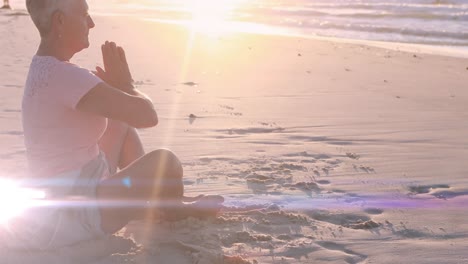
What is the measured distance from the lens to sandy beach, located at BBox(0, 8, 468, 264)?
3398 mm

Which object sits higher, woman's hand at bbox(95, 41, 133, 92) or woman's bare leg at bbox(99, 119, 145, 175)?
woman's hand at bbox(95, 41, 133, 92)

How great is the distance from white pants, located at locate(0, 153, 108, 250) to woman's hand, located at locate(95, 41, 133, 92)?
16.1 inches

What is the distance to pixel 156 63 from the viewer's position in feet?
34.2

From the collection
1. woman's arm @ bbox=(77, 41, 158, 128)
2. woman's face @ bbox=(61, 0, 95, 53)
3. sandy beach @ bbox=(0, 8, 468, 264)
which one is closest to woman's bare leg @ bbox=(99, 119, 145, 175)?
sandy beach @ bbox=(0, 8, 468, 264)

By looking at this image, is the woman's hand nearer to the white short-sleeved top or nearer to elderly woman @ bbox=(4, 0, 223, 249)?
elderly woman @ bbox=(4, 0, 223, 249)

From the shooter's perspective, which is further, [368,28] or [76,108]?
[368,28]

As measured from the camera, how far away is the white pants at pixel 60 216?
3.08 m

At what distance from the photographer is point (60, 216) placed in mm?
3084

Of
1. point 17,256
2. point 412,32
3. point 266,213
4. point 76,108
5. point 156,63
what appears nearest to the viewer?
point 76,108

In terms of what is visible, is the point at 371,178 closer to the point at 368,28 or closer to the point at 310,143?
the point at 310,143

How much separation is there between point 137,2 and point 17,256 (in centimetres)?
3314

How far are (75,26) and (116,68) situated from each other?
37 centimetres

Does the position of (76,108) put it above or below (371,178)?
above

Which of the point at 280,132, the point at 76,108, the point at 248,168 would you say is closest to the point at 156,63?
the point at 280,132
